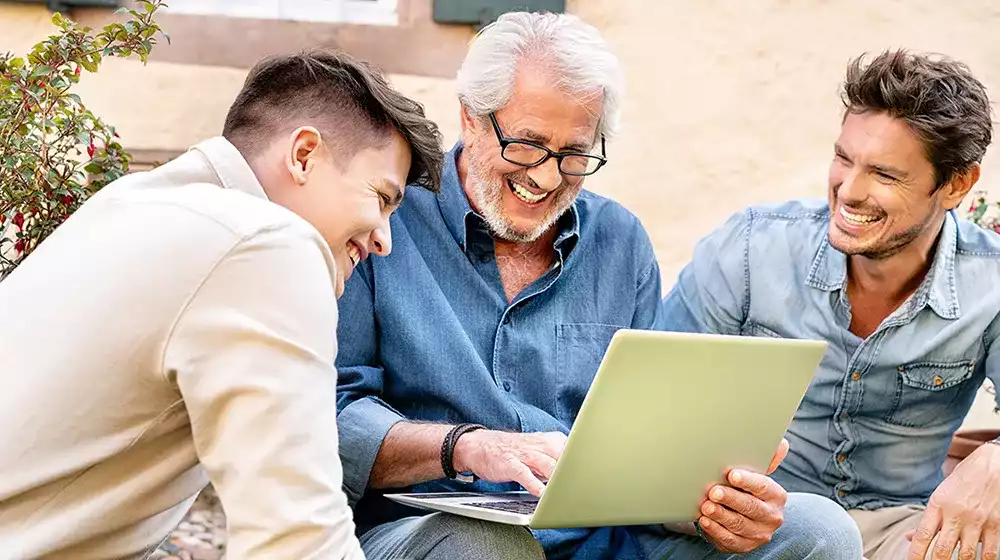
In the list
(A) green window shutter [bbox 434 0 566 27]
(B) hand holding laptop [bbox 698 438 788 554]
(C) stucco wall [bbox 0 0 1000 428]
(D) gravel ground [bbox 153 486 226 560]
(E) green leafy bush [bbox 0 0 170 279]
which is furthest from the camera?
(C) stucco wall [bbox 0 0 1000 428]

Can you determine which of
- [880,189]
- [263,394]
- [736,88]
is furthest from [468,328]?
[736,88]

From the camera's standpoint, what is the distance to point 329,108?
2.00 m

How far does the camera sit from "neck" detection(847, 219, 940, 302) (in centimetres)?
324

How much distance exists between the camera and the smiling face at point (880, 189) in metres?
3.13

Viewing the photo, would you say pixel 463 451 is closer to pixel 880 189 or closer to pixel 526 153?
pixel 526 153

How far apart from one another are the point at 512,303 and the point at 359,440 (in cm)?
48

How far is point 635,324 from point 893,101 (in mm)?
851

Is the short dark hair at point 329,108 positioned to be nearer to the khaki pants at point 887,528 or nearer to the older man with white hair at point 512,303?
the older man with white hair at point 512,303

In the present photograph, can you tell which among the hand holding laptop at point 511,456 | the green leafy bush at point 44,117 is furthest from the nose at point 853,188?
the green leafy bush at point 44,117

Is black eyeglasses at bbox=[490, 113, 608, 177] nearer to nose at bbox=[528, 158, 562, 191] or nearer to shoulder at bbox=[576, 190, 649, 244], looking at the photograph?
nose at bbox=[528, 158, 562, 191]

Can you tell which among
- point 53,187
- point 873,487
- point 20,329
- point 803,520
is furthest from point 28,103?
point 873,487

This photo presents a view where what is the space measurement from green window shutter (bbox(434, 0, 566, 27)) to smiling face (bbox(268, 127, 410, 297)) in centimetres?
234

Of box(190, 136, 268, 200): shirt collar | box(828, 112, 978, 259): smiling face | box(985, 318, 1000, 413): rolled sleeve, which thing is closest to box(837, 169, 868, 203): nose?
box(828, 112, 978, 259): smiling face

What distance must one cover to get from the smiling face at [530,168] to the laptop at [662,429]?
2.16 feet
